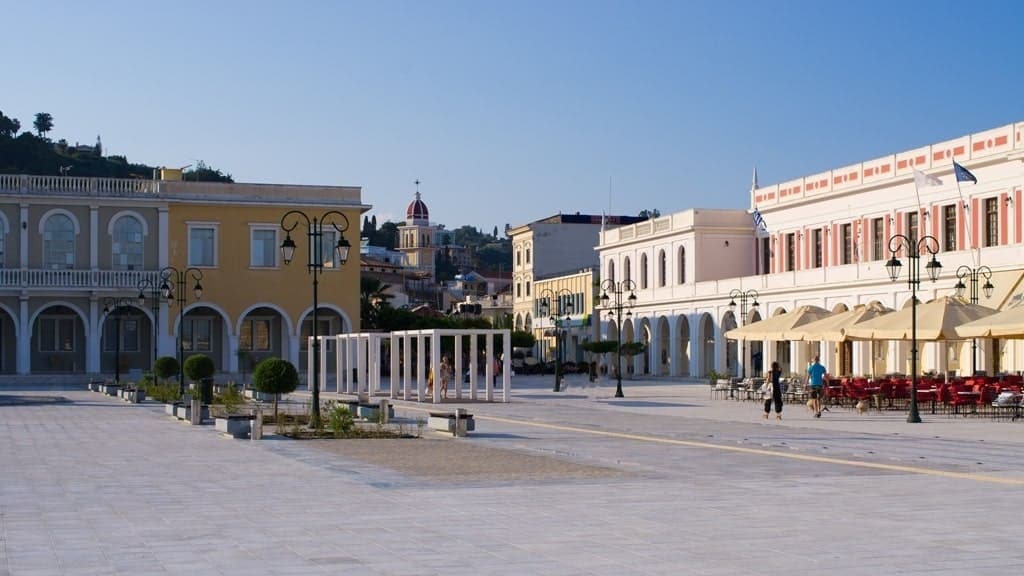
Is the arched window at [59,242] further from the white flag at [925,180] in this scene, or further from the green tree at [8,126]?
the green tree at [8,126]

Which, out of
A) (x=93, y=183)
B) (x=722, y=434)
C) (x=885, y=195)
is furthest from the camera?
(x=93, y=183)

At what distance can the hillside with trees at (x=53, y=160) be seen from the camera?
10362 cm

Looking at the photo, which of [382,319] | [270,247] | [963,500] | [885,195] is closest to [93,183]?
[270,247]

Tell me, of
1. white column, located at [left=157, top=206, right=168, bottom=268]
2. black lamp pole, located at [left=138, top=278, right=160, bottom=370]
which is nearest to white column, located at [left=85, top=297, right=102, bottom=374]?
black lamp pole, located at [left=138, top=278, right=160, bottom=370]

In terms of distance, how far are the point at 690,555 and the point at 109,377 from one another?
52.6m

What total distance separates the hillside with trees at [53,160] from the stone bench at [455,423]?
3047 inches

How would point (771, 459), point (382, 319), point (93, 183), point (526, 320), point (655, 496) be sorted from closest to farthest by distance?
point (655, 496), point (771, 459), point (93, 183), point (382, 319), point (526, 320)

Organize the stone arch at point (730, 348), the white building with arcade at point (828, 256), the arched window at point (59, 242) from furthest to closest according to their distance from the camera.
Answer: the stone arch at point (730, 348), the arched window at point (59, 242), the white building with arcade at point (828, 256)

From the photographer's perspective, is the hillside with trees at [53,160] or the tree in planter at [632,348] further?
the hillside with trees at [53,160]

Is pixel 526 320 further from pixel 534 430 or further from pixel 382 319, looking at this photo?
pixel 534 430

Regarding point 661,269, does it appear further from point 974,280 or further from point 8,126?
point 8,126

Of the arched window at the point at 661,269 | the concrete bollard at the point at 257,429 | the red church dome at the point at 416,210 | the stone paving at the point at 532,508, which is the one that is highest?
the red church dome at the point at 416,210

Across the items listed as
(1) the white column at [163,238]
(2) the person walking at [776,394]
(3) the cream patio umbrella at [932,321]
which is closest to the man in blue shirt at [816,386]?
(2) the person walking at [776,394]

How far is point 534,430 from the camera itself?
26.6 m
